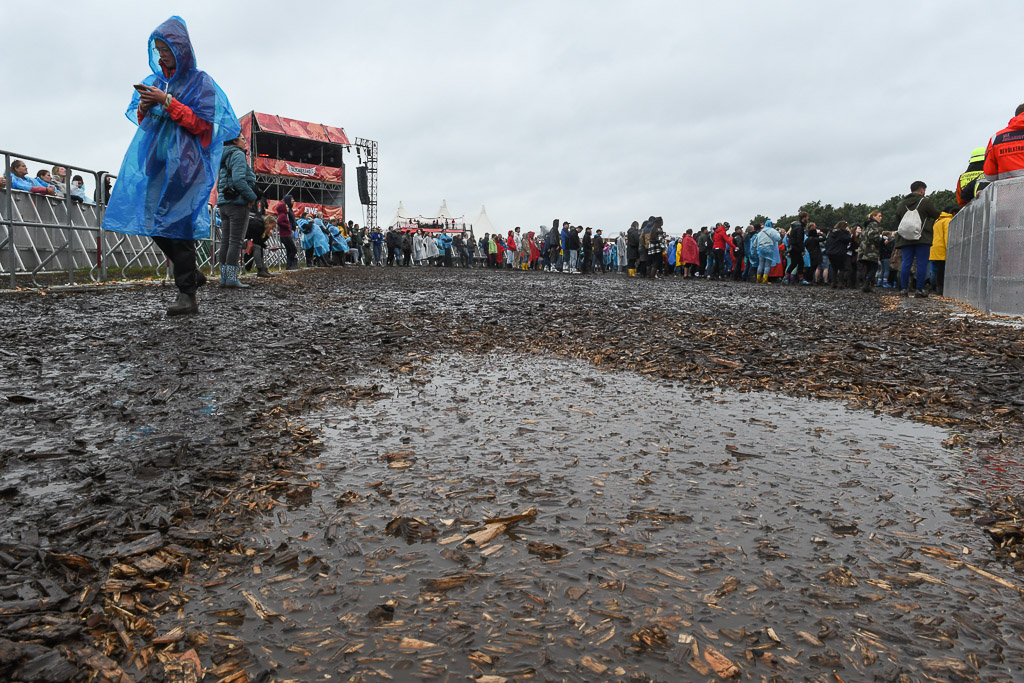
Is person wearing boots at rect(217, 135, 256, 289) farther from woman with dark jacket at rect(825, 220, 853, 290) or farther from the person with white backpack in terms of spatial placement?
woman with dark jacket at rect(825, 220, 853, 290)

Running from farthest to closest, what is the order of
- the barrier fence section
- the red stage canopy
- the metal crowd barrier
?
the red stage canopy → the metal crowd barrier → the barrier fence section

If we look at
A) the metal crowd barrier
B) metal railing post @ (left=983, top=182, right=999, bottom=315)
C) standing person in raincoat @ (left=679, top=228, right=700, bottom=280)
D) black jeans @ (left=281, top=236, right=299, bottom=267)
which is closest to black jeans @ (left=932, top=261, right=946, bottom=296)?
metal railing post @ (left=983, top=182, right=999, bottom=315)

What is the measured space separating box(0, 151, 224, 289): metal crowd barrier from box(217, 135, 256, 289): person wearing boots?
1145 mm

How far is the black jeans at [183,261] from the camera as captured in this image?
6.07 metres

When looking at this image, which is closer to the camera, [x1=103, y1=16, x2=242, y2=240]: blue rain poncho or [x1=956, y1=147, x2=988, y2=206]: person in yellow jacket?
[x1=103, y1=16, x2=242, y2=240]: blue rain poncho

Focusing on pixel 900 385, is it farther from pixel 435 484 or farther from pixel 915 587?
pixel 435 484

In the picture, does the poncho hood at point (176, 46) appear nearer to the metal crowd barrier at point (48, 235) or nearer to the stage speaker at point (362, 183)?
the metal crowd barrier at point (48, 235)

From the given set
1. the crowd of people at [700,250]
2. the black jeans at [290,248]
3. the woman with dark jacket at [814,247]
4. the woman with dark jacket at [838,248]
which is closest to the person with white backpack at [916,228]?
the crowd of people at [700,250]

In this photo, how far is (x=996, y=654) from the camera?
4.51 feet

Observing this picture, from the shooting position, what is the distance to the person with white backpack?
39.5 feet

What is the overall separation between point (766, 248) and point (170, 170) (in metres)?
17.7

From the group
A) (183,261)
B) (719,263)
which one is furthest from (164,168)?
(719,263)

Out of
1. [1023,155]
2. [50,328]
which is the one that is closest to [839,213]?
[1023,155]

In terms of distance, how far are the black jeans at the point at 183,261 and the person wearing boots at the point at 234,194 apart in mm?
2391
